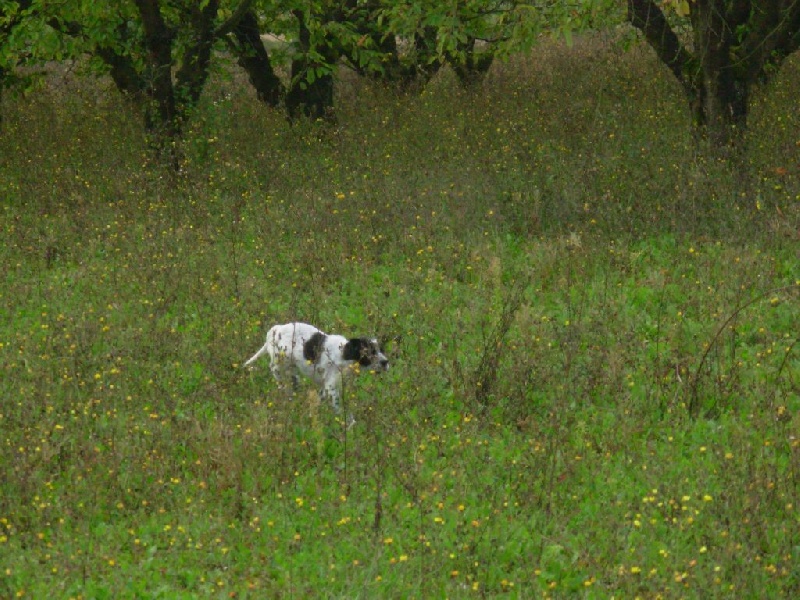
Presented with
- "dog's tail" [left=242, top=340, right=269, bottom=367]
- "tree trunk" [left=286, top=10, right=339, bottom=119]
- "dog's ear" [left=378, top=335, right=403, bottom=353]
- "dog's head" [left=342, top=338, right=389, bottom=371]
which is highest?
"tree trunk" [left=286, top=10, right=339, bottom=119]

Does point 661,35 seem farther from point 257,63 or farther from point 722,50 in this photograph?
point 257,63

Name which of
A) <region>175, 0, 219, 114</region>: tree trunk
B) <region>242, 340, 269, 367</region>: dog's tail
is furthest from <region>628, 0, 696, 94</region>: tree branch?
<region>242, 340, 269, 367</region>: dog's tail

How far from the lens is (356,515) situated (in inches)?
275

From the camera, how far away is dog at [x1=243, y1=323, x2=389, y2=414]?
8711 millimetres

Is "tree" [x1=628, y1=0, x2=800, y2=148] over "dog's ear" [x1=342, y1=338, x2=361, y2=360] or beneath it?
over

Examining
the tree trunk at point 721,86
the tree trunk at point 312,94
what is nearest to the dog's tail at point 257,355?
the tree trunk at point 721,86

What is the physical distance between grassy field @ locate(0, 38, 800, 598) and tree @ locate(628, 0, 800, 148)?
512 mm

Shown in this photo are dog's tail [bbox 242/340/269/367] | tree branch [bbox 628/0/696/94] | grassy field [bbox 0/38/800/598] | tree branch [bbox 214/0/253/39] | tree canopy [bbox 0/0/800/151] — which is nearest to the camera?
grassy field [bbox 0/38/800/598]

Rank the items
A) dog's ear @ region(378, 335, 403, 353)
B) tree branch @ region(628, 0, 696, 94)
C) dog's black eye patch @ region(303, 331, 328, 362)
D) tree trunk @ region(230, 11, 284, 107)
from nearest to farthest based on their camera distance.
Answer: dog's black eye patch @ region(303, 331, 328, 362) → dog's ear @ region(378, 335, 403, 353) → tree branch @ region(628, 0, 696, 94) → tree trunk @ region(230, 11, 284, 107)

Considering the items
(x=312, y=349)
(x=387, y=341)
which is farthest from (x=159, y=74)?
(x=312, y=349)

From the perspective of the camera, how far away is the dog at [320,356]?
28.6 ft

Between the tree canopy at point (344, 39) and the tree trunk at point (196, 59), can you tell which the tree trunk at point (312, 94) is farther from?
the tree trunk at point (196, 59)

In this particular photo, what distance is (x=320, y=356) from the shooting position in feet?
29.0

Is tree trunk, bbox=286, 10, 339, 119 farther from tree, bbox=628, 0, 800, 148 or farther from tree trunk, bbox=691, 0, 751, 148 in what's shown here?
tree trunk, bbox=691, 0, 751, 148
